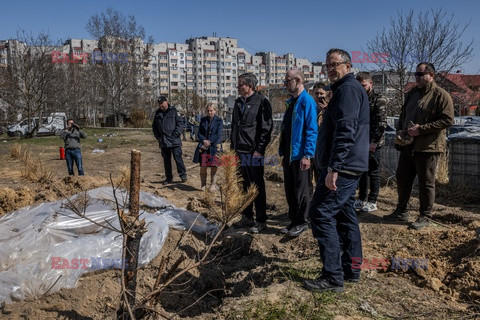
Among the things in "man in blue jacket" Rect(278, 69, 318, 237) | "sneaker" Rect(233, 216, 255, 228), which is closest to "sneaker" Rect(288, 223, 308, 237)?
"man in blue jacket" Rect(278, 69, 318, 237)

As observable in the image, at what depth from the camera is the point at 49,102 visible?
24.8 meters

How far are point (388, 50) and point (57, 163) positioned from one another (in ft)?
40.4

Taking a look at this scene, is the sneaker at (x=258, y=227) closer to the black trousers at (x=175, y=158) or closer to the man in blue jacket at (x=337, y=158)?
the man in blue jacket at (x=337, y=158)

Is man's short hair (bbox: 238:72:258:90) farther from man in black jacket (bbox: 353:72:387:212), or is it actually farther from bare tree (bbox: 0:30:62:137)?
bare tree (bbox: 0:30:62:137)

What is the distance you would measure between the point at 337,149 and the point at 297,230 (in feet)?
5.73

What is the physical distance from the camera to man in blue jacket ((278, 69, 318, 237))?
4.18m

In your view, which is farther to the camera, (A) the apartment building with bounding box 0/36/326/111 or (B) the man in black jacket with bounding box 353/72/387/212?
(A) the apartment building with bounding box 0/36/326/111

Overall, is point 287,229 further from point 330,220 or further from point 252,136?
point 330,220

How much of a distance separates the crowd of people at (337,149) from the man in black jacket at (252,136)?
1 cm

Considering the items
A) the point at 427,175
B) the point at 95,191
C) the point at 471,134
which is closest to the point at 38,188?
the point at 95,191

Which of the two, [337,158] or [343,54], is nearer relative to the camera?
[337,158]

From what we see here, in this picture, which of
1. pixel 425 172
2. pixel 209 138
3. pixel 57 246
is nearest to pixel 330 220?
pixel 425 172

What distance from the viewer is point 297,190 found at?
4344 mm

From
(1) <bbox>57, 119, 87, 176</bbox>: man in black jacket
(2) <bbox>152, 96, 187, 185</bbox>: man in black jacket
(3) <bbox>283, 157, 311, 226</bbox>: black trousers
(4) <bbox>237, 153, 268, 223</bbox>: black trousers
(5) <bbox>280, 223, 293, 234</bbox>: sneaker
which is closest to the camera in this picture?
(3) <bbox>283, 157, 311, 226</bbox>: black trousers
